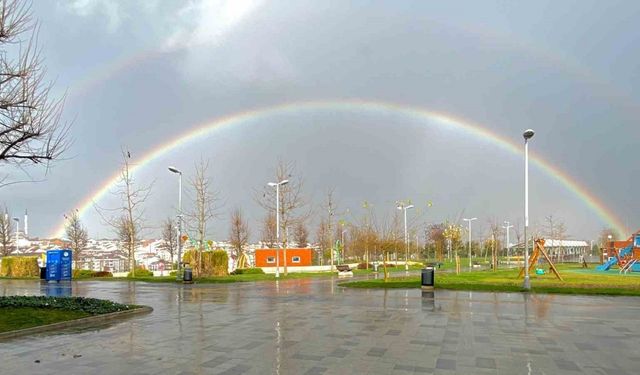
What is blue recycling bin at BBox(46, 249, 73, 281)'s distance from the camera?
118ft

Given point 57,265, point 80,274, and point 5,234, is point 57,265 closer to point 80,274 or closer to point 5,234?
point 80,274

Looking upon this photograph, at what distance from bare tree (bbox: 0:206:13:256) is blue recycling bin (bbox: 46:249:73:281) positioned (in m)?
26.0

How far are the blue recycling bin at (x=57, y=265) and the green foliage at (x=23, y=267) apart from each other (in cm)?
1014

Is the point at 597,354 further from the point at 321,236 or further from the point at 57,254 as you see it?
the point at 321,236

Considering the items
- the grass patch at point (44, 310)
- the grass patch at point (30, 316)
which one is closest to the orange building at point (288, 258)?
the grass patch at point (44, 310)

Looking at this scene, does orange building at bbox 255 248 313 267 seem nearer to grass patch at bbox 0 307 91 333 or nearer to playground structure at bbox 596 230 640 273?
playground structure at bbox 596 230 640 273

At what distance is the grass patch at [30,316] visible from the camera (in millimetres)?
12320

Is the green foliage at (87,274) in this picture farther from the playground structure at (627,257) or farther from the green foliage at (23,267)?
the playground structure at (627,257)

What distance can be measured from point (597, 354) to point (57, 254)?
119ft

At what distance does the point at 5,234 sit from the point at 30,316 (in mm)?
54295

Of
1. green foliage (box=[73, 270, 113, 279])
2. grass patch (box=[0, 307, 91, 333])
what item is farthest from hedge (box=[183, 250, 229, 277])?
grass patch (box=[0, 307, 91, 333])

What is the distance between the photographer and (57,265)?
3594cm

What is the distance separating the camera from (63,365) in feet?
27.9

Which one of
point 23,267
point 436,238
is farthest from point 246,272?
point 436,238
